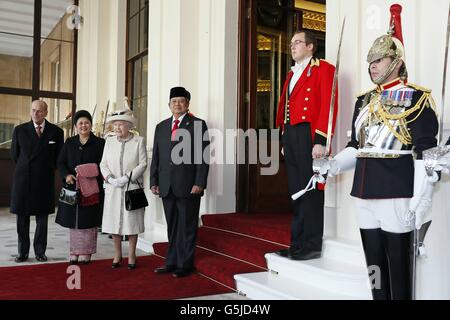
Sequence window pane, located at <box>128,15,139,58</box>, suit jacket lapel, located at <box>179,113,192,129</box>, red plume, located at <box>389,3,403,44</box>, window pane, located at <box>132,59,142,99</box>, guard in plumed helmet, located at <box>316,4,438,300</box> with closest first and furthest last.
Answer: guard in plumed helmet, located at <box>316,4,438,300</box> → red plume, located at <box>389,3,403,44</box> → suit jacket lapel, located at <box>179,113,192,129</box> → window pane, located at <box>132,59,142,99</box> → window pane, located at <box>128,15,139,58</box>

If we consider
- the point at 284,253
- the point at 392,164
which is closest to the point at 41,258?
the point at 284,253

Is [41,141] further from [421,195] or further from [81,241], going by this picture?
[421,195]

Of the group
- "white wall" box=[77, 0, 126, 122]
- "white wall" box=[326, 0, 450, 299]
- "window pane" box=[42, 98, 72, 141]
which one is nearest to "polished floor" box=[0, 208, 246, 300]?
"white wall" box=[326, 0, 450, 299]

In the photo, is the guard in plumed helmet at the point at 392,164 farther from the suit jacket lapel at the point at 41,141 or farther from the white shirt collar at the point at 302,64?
the suit jacket lapel at the point at 41,141

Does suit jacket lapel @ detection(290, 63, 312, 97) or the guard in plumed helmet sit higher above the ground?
suit jacket lapel @ detection(290, 63, 312, 97)

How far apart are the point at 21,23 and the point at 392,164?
9.46 m

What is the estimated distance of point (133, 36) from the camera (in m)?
7.55

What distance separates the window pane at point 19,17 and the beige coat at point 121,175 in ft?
22.6

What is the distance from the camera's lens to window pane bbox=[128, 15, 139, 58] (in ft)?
24.3

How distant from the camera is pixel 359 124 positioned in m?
2.14

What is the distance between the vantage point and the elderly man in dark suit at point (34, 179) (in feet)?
14.0

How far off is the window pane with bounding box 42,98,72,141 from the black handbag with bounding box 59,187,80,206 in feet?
19.6

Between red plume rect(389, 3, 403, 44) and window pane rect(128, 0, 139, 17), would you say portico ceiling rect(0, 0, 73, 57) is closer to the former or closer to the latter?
window pane rect(128, 0, 139, 17)
